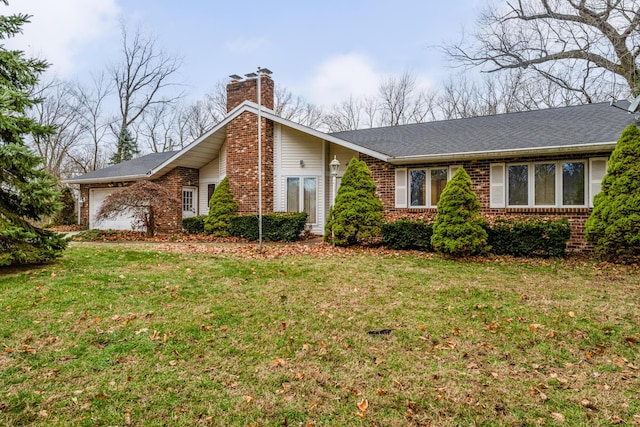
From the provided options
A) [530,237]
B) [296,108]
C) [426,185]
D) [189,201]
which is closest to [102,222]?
[189,201]

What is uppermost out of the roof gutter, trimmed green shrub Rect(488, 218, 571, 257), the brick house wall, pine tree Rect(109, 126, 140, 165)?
pine tree Rect(109, 126, 140, 165)

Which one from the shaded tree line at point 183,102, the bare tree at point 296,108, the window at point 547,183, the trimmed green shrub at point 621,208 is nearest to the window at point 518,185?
the window at point 547,183

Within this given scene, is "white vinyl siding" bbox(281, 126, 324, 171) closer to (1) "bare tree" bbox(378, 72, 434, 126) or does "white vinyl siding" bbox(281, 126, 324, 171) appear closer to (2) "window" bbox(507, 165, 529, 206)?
(2) "window" bbox(507, 165, 529, 206)

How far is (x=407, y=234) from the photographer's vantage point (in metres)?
9.77

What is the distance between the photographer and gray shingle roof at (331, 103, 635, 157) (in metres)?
9.59

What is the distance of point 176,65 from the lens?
29.8m

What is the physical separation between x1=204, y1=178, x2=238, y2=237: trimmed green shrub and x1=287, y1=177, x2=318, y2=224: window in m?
2.11

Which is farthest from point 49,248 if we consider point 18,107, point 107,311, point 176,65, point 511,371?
point 176,65

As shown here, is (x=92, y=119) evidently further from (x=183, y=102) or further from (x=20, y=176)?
(x=20, y=176)

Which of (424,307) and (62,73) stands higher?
(62,73)

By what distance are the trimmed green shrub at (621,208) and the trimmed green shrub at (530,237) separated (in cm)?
56

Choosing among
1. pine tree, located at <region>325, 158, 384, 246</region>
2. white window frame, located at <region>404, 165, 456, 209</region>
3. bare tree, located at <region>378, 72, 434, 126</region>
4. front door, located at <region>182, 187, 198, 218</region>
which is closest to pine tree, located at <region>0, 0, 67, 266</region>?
pine tree, located at <region>325, 158, 384, 246</region>

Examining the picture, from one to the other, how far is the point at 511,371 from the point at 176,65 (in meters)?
32.5

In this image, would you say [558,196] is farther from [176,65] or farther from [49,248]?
[176,65]
